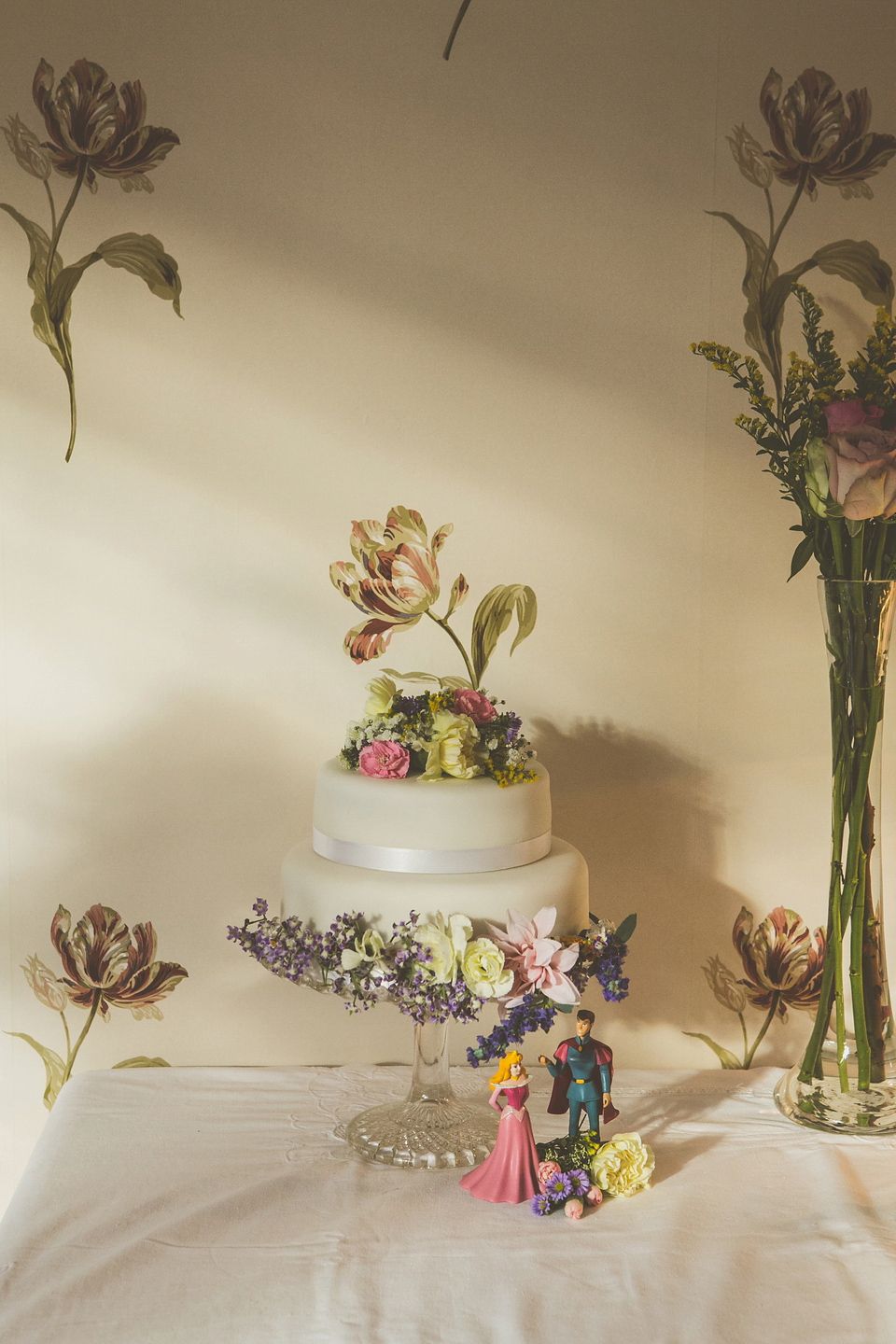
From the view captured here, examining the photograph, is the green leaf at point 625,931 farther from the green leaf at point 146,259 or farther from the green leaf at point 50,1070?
the green leaf at point 146,259

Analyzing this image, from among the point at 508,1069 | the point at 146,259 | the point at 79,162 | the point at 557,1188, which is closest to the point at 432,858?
the point at 508,1069

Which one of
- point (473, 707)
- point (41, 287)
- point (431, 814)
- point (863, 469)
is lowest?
point (431, 814)

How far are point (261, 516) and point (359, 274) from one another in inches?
12.4

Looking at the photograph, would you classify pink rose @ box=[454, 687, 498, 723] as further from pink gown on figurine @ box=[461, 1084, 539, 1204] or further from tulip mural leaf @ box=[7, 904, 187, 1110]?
tulip mural leaf @ box=[7, 904, 187, 1110]

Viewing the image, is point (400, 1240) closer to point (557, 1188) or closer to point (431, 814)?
Answer: point (557, 1188)

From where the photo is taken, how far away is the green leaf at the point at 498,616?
141 centimetres

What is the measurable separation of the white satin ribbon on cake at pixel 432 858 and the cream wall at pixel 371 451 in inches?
11.8

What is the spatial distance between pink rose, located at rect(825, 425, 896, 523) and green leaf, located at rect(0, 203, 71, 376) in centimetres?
89

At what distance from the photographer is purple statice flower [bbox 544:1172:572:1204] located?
1045 mm

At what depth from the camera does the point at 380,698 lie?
1.22 metres

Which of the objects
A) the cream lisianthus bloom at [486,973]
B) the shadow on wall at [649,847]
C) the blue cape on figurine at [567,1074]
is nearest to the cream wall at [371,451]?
the shadow on wall at [649,847]

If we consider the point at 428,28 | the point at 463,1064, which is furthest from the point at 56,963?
the point at 428,28

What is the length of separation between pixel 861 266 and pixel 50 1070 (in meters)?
1.44

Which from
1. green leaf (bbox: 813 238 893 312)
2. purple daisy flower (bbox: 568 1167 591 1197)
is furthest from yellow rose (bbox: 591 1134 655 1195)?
green leaf (bbox: 813 238 893 312)
